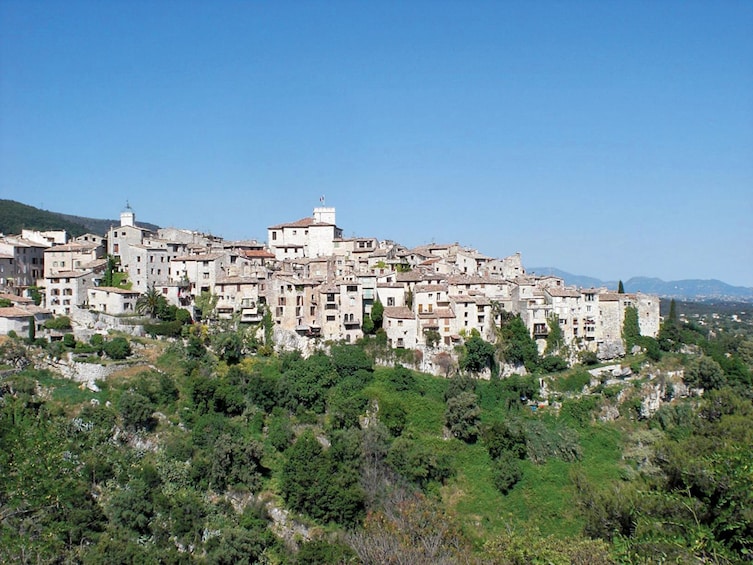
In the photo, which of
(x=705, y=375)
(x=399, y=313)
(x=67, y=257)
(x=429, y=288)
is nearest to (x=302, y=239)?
(x=429, y=288)

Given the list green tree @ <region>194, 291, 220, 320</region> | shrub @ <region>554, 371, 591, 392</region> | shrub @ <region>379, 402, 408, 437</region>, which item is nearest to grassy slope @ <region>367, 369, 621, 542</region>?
shrub @ <region>379, 402, 408, 437</region>

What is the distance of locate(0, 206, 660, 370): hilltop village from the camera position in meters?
47.7

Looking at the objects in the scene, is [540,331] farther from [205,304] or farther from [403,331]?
[205,304]

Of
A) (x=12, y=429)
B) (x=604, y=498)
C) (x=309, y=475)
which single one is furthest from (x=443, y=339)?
(x=12, y=429)

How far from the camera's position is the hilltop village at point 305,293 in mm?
47656

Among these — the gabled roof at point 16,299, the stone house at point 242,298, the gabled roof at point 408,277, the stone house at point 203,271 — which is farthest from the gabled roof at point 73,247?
the gabled roof at point 408,277

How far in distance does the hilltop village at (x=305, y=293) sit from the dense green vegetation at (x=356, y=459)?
208 centimetres

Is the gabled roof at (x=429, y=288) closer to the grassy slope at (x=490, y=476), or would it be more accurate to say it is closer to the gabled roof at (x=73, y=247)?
the grassy slope at (x=490, y=476)

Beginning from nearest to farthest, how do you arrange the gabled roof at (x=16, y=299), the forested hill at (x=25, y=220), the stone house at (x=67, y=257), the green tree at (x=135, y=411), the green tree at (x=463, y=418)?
the green tree at (x=135, y=411), the green tree at (x=463, y=418), the gabled roof at (x=16, y=299), the stone house at (x=67, y=257), the forested hill at (x=25, y=220)

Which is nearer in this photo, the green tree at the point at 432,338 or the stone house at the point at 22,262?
the green tree at the point at 432,338

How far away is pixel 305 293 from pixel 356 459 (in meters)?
15.2

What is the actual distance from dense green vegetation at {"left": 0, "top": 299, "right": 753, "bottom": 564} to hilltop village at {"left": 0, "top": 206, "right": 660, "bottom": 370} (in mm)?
2076

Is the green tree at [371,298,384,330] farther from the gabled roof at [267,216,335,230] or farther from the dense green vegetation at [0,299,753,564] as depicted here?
the gabled roof at [267,216,335,230]

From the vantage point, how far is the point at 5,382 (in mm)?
38562
